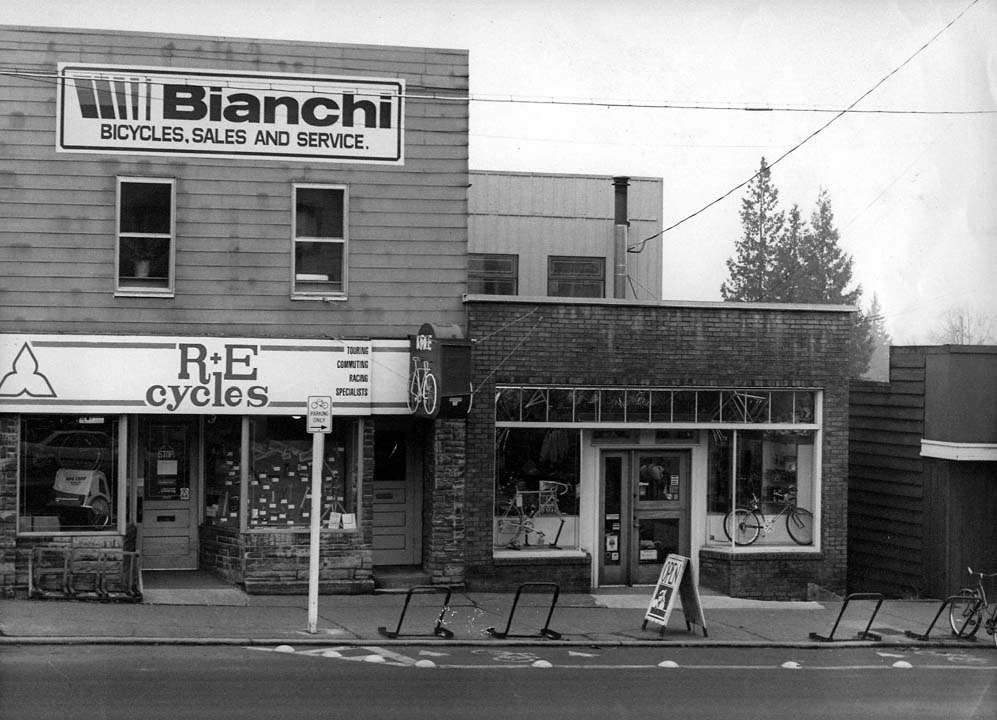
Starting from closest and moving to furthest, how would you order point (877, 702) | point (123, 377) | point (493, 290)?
point (877, 702) < point (123, 377) < point (493, 290)

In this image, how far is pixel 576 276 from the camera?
24453 millimetres

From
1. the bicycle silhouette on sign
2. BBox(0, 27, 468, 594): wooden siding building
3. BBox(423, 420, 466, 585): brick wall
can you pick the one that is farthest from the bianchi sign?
BBox(423, 420, 466, 585): brick wall

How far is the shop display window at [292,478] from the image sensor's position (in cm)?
1766

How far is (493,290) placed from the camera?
24.8 m

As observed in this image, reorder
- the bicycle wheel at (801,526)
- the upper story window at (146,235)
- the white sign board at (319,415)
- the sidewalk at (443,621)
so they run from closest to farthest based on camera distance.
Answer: the sidewalk at (443,621)
the white sign board at (319,415)
the upper story window at (146,235)
the bicycle wheel at (801,526)

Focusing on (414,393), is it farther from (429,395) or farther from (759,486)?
(759,486)

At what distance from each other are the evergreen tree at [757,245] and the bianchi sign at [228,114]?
1642 inches

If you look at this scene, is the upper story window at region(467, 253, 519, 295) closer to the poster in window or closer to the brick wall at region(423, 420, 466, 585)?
the brick wall at region(423, 420, 466, 585)

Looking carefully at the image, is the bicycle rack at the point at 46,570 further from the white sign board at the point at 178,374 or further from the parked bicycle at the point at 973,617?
the parked bicycle at the point at 973,617

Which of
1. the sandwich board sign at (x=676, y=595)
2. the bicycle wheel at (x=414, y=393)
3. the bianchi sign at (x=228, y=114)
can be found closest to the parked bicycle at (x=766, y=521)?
the sandwich board sign at (x=676, y=595)

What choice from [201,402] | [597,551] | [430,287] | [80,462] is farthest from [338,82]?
[597,551]

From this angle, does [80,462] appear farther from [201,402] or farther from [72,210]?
[72,210]

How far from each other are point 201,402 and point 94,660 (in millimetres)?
5217

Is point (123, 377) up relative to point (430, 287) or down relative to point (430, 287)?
down
